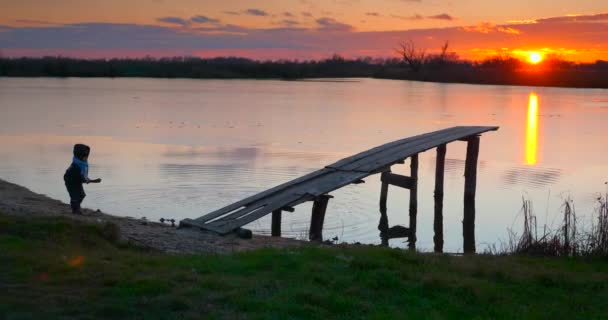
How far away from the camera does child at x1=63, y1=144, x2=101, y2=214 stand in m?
9.78

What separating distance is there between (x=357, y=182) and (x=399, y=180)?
11.5 ft

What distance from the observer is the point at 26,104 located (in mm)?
40250

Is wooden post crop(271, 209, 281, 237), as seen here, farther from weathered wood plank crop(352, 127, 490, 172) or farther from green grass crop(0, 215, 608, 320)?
green grass crop(0, 215, 608, 320)

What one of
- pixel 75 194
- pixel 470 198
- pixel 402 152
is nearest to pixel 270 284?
pixel 75 194

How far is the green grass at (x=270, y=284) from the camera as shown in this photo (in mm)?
5414

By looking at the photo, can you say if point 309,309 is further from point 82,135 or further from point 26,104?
point 26,104

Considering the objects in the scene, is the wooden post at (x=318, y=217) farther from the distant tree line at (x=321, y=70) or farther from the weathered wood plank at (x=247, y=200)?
the distant tree line at (x=321, y=70)

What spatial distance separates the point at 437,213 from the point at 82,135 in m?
15.6

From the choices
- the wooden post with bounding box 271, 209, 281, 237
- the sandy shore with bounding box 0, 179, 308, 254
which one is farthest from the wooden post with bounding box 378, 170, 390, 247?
the sandy shore with bounding box 0, 179, 308, 254

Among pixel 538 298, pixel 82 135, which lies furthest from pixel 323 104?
pixel 538 298

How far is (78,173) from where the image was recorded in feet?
32.9

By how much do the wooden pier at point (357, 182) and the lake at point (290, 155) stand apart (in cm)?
29

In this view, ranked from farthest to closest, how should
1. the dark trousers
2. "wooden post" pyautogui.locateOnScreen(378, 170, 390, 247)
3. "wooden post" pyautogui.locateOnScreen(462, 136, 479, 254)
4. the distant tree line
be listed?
the distant tree line < "wooden post" pyautogui.locateOnScreen(462, 136, 479, 254) < "wooden post" pyautogui.locateOnScreen(378, 170, 390, 247) < the dark trousers

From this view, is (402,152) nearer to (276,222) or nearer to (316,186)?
(316,186)
